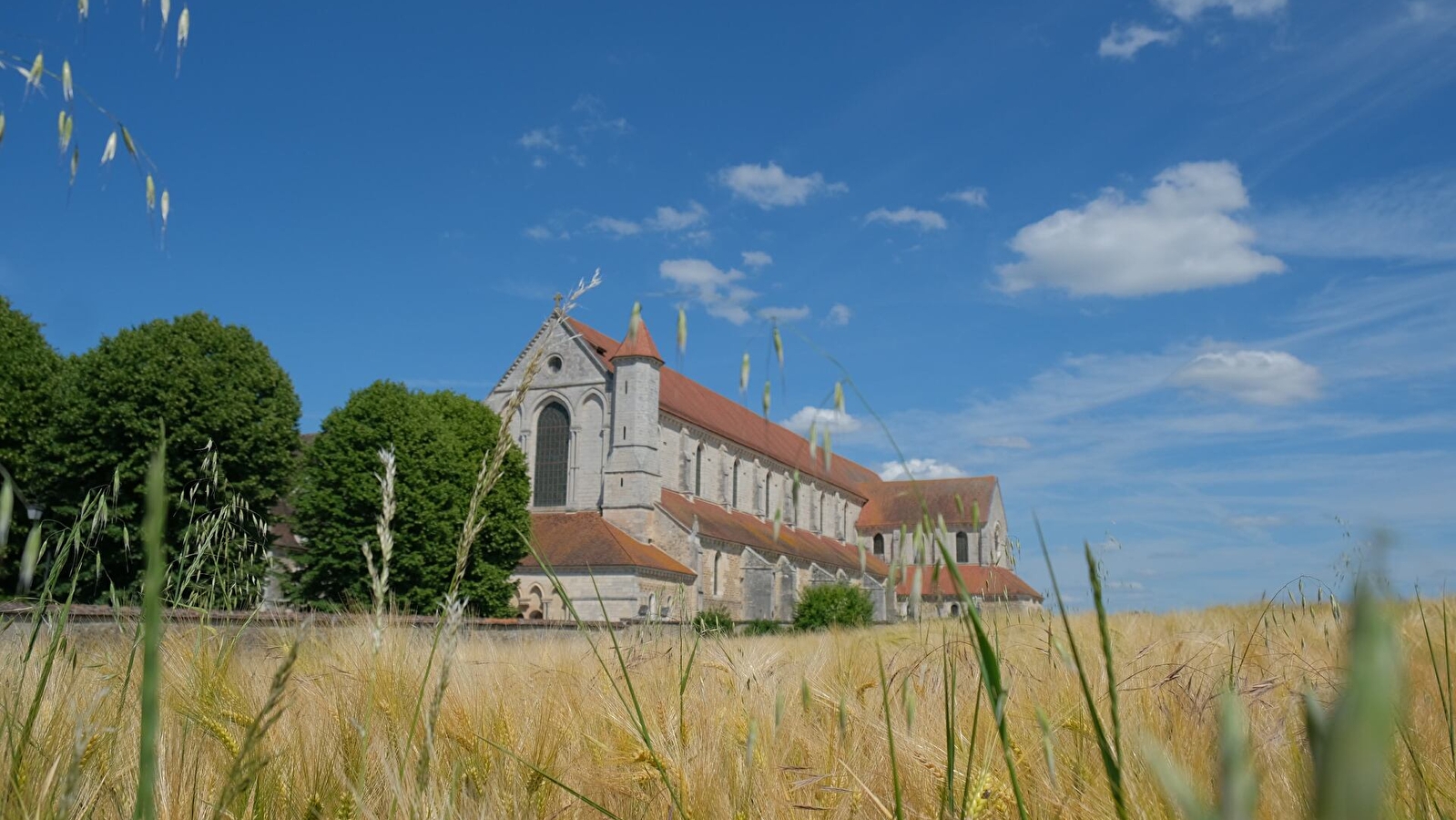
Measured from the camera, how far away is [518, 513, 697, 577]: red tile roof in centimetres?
4006

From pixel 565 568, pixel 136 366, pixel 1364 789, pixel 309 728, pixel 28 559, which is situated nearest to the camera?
pixel 1364 789

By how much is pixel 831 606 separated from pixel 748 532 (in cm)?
1026

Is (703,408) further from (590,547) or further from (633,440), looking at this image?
(590,547)

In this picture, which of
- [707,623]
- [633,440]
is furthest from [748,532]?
[707,623]

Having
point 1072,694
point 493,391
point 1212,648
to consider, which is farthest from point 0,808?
point 493,391

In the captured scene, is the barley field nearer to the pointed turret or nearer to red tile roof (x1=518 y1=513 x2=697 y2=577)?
red tile roof (x1=518 y1=513 x2=697 y2=577)

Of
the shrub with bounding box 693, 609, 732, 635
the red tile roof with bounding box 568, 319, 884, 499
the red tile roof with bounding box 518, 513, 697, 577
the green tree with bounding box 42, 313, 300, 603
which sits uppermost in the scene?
the red tile roof with bounding box 568, 319, 884, 499

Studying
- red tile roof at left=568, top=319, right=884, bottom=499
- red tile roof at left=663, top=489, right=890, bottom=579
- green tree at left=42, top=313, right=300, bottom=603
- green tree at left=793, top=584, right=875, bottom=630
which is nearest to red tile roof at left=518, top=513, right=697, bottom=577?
red tile roof at left=663, top=489, right=890, bottom=579

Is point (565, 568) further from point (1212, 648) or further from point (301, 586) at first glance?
point (1212, 648)

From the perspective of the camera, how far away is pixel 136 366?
98.9ft

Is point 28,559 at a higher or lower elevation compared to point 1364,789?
higher

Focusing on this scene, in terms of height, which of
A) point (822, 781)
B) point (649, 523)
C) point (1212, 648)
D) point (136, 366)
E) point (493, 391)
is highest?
point (493, 391)

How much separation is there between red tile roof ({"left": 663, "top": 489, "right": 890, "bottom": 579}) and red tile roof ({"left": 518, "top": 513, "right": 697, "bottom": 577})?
2.24m

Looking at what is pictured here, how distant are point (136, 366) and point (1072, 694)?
3227 centimetres
